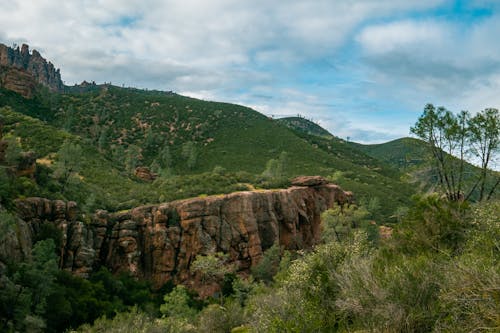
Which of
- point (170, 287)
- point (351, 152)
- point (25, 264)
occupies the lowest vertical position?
point (170, 287)

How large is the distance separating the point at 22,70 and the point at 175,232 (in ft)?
321

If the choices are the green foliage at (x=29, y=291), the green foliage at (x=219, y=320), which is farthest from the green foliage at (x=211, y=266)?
the green foliage at (x=29, y=291)

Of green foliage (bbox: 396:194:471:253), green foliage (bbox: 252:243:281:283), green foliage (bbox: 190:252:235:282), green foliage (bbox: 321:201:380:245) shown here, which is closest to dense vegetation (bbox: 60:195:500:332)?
green foliage (bbox: 396:194:471:253)

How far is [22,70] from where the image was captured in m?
107

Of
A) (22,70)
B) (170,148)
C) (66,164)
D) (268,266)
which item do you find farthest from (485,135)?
(22,70)

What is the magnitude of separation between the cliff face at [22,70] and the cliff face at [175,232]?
8613cm

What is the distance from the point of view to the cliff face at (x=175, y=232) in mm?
33062

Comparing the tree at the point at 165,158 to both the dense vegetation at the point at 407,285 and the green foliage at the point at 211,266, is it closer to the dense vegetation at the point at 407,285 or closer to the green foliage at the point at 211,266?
the green foliage at the point at 211,266

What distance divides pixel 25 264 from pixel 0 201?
613cm

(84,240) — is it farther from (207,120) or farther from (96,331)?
(207,120)

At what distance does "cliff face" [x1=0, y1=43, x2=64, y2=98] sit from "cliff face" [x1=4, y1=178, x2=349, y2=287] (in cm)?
8613

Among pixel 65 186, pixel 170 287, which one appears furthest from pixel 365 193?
pixel 65 186

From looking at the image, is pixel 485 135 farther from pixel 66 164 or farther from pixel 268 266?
pixel 66 164

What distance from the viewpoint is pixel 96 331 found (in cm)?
2022
